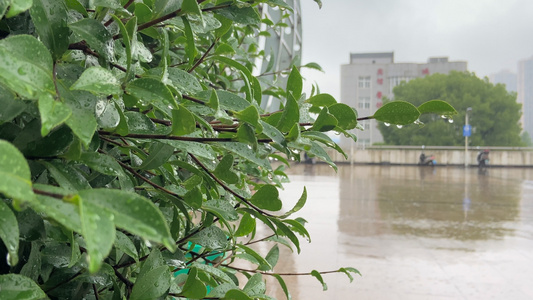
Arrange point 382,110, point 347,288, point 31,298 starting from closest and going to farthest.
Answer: point 31,298 → point 382,110 → point 347,288

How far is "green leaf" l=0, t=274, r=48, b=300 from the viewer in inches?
16.4

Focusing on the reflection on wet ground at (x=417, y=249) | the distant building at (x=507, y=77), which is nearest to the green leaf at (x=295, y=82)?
the reflection on wet ground at (x=417, y=249)

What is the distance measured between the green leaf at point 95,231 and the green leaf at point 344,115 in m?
0.37

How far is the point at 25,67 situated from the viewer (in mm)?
321

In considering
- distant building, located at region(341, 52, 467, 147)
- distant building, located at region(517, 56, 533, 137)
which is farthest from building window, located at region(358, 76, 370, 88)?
distant building, located at region(517, 56, 533, 137)

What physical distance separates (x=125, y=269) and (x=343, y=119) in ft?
1.25

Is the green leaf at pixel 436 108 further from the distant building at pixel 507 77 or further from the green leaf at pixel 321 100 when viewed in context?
the distant building at pixel 507 77

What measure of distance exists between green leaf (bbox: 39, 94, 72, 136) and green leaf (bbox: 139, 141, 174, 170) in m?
0.22

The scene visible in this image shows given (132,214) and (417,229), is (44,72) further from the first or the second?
(417,229)

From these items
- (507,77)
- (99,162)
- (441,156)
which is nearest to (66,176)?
(99,162)

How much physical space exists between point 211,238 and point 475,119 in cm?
3616

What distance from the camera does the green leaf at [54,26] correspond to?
0.42m

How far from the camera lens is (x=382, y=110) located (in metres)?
0.57

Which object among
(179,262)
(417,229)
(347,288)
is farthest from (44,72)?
(417,229)
